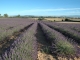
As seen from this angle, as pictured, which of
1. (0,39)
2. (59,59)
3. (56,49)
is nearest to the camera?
(59,59)

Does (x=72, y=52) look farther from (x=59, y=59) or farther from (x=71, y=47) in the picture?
(x=59, y=59)

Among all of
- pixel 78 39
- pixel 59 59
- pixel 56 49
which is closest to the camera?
pixel 59 59

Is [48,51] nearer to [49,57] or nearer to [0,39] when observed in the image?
[49,57]

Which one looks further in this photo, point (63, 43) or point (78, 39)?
point (78, 39)

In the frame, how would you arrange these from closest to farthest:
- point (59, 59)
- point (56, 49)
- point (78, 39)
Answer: point (59, 59)
point (56, 49)
point (78, 39)

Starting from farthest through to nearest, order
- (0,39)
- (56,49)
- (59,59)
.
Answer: (0,39)
(56,49)
(59,59)

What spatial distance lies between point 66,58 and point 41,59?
3.19ft

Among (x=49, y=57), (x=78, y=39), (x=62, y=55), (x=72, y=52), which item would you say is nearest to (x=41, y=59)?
(x=49, y=57)

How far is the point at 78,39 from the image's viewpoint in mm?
10758

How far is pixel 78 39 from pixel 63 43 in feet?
12.7

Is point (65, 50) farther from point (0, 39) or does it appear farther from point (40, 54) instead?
point (0, 39)

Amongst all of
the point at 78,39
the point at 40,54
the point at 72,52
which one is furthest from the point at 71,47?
the point at 78,39

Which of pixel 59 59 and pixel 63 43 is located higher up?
pixel 63 43

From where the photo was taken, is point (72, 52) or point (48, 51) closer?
point (72, 52)
